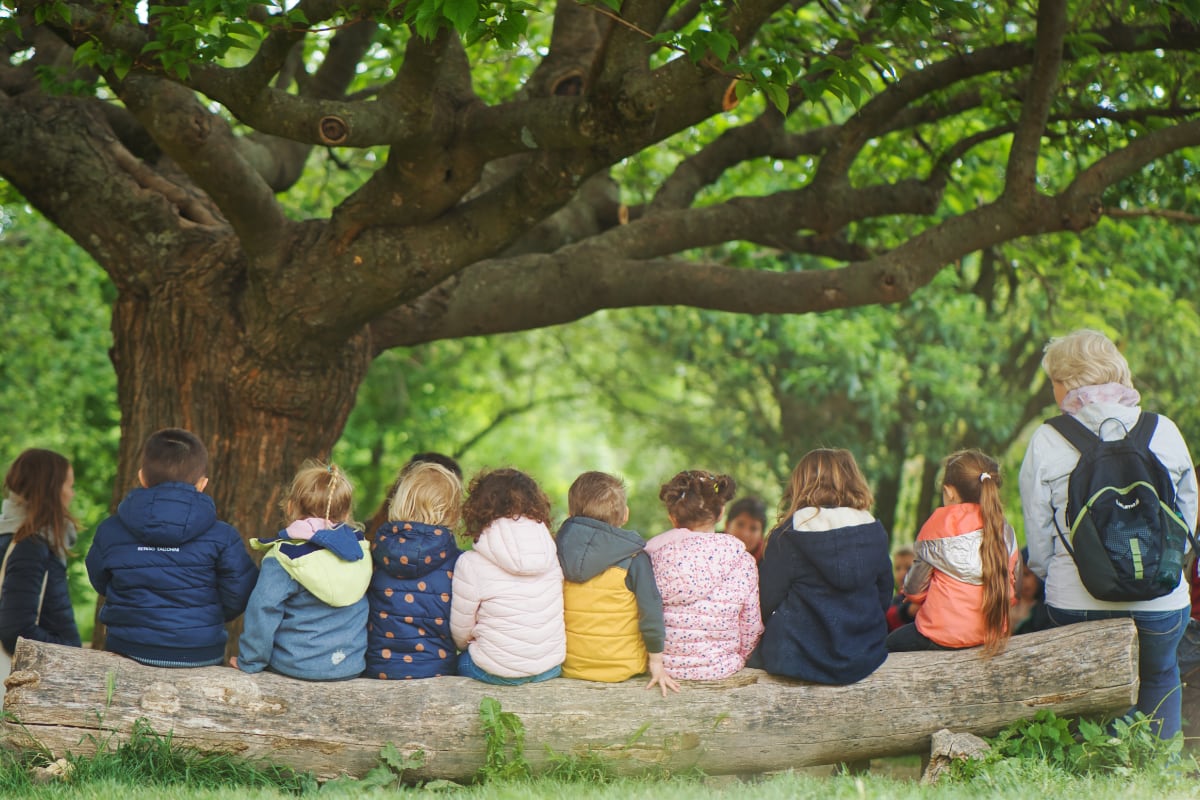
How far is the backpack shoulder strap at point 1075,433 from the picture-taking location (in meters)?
5.16

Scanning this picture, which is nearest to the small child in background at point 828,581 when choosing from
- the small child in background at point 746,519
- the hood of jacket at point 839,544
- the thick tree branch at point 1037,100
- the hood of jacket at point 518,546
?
the hood of jacket at point 839,544

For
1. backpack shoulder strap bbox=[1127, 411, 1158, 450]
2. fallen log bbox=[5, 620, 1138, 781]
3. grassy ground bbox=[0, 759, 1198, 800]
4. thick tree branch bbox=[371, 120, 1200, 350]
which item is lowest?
Result: grassy ground bbox=[0, 759, 1198, 800]

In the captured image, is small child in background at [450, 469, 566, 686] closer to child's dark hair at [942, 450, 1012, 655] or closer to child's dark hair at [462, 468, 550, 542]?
child's dark hair at [462, 468, 550, 542]

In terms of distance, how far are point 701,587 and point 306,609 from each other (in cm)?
181

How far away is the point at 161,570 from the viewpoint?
197 inches

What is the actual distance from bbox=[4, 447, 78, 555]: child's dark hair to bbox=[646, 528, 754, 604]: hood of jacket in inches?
122

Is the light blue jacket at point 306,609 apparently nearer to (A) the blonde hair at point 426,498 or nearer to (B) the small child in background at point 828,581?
(A) the blonde hair at point 426,498

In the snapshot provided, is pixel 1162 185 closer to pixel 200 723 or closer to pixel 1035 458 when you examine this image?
pixel 1035 458

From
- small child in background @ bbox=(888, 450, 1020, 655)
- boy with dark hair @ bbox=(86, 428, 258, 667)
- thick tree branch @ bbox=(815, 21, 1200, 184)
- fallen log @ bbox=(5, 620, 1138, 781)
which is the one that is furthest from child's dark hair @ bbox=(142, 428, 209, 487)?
thick tree branch @ bbox=(815, 21, 1200, 184)

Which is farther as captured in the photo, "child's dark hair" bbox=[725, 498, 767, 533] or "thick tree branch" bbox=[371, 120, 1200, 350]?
"child's dark hair" bbox=[725, 498, 767, 533]

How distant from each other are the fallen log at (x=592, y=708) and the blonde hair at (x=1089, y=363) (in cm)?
114

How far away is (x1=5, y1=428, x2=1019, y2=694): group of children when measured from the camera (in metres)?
5.06

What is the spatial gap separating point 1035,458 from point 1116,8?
374cm

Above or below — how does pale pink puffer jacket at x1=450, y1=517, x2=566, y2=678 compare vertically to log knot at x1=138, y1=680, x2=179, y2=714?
above
